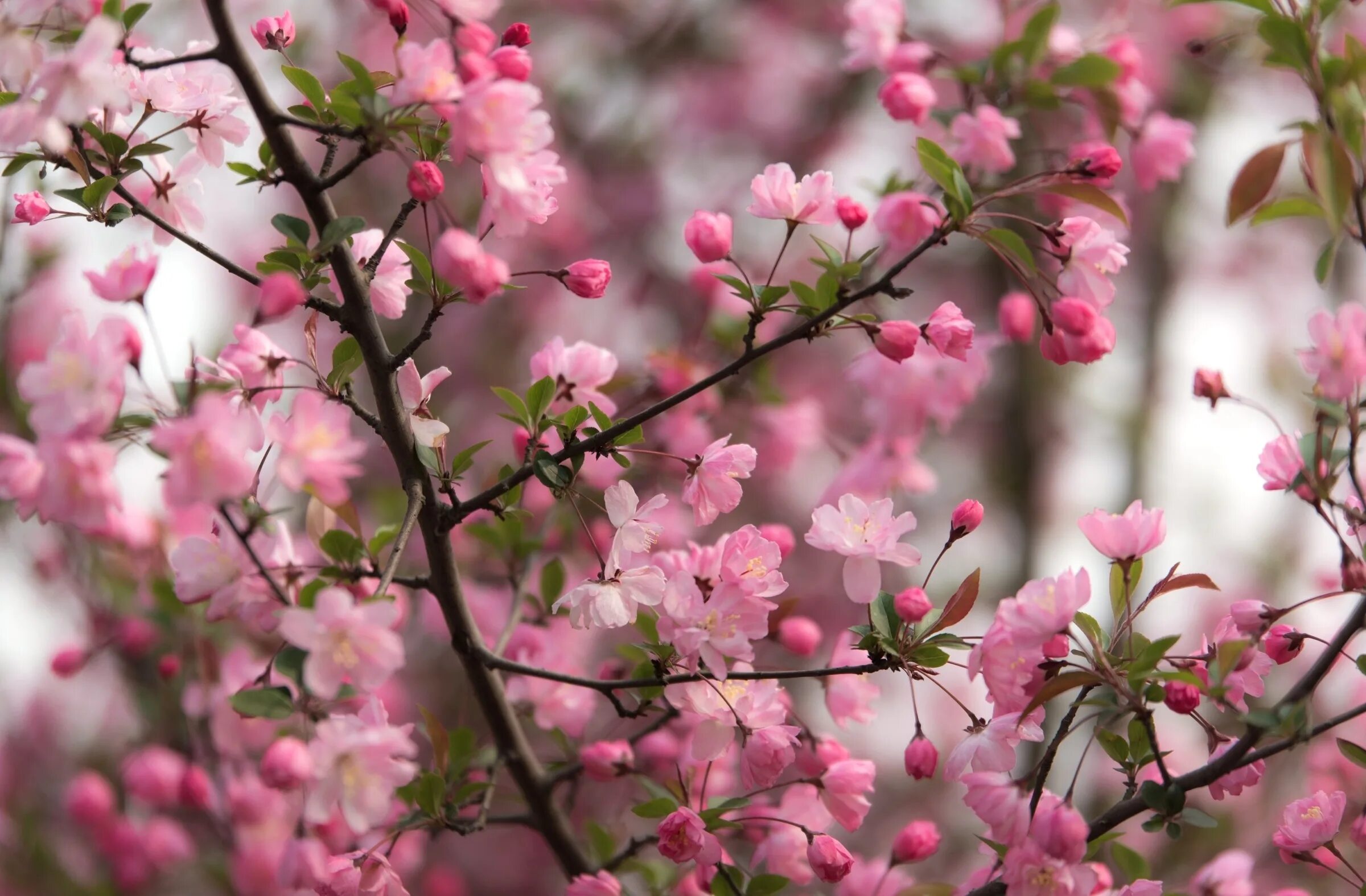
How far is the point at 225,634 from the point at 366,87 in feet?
5.12

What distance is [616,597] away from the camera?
3.60 ft

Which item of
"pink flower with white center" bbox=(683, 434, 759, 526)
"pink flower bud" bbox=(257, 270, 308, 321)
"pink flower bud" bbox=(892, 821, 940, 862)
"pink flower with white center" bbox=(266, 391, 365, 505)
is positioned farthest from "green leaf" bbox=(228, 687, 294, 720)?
"pink flower bud" bbox=(892, 821, 940, 862)

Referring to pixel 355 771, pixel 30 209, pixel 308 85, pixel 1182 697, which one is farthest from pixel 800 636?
pixel 30 209

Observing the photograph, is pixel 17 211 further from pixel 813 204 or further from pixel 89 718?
pixel 89 718

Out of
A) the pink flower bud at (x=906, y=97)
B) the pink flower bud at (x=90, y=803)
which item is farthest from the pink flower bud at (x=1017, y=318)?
the pink flower bud at (x=90, y=803)

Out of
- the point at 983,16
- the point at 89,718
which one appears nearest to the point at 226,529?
the point at 89,718

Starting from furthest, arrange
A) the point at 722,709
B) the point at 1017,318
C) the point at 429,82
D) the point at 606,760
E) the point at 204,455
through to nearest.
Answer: the point at 1017,318, the point at 606,760, the point at 722,709, the point at 429,82, the point at 204,455

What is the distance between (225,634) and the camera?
2.19 m

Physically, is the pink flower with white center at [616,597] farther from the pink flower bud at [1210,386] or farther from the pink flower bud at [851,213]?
the pink flower bud at [1210,386]

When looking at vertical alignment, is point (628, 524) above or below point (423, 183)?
below

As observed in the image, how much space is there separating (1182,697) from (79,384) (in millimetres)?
1003

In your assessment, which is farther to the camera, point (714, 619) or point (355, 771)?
point (714, 619)

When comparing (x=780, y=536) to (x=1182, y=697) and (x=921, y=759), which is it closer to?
(x=921, y=759)

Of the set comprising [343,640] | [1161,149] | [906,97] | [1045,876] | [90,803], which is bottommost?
[90,803]
